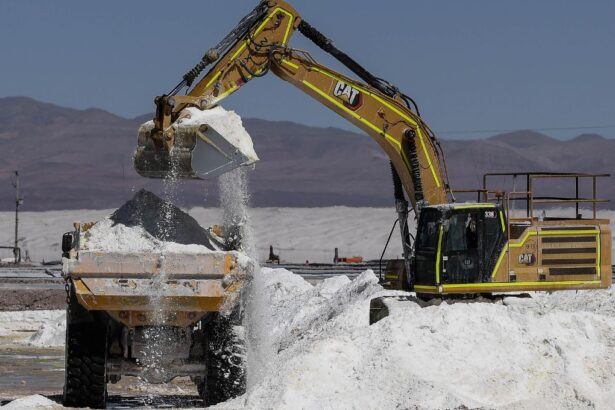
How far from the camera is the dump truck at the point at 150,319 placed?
16.2 metres

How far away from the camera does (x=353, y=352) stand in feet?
53.6

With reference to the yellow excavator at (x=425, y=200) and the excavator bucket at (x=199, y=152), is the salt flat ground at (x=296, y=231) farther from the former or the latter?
the excavator bucket at (x=199, y=152)

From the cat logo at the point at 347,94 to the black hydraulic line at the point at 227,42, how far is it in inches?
57.5

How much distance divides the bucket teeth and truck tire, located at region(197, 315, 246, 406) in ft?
5.75

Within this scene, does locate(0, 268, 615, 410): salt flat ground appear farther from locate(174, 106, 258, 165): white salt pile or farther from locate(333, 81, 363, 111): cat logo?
locate(333, 81, 363, 111): cat logo

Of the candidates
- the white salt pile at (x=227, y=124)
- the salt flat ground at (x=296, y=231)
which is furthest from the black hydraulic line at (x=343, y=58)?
the salt flat ground at (x=296, y=231)

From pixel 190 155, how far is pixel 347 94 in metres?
4.43

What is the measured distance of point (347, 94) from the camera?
21.4 meters

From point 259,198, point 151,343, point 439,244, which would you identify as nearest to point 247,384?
point 151,343

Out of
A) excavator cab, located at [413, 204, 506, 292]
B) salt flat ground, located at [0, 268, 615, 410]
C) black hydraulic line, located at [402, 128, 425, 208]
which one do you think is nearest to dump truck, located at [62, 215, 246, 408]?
salt flat ground, located at [0, 268, 615, 410]

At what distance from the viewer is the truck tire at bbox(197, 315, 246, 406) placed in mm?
16969

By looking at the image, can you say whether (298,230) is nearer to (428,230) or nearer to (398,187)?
(398,187)

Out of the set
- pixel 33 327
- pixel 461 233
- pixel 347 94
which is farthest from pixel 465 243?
pixel 33 327

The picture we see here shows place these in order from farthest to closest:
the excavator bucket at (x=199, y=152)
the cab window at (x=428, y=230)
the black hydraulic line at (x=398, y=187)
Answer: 1. the black hydraulic line at (x=398, y=187)
2. the cab window at (x=428, y=230)
3. the excavator bucket at (x=199, y=152)
